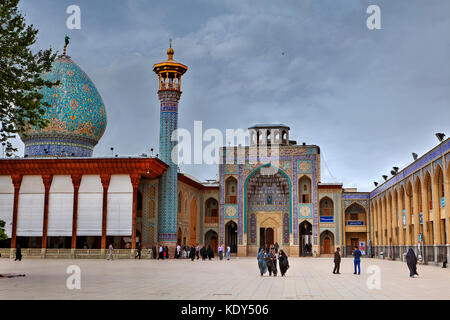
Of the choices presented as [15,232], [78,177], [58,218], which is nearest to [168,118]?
[78,177]

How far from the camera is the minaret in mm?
29984

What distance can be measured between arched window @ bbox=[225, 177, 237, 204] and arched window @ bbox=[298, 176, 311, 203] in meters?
4.88

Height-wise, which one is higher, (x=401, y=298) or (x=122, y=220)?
(x=122, y=220)

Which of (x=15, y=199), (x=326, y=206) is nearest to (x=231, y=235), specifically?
(x=326, y=206)

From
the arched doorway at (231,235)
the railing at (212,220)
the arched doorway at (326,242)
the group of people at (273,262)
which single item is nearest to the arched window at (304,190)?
the arched doorway at (326,242)

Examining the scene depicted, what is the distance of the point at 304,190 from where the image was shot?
3922cm

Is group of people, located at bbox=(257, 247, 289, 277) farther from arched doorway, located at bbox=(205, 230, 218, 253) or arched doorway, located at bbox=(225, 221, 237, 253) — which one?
arched doorway, located at bbox=(205, 230, 218, 253)

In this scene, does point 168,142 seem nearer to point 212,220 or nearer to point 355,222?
point 212,220

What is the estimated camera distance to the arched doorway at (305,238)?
128 ft

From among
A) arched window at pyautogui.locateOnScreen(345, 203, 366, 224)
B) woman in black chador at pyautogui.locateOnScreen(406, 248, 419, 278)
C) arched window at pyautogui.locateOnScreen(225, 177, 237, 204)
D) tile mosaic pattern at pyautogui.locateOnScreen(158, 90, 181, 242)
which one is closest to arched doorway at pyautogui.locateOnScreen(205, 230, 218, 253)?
arched window at pyautogui.locateOnScreen(225, 177, 237, 204)

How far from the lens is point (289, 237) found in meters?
38.8

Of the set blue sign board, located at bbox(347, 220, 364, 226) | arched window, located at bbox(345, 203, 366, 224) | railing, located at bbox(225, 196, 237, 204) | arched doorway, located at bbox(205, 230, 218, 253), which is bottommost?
arched doorway, located at bbox(205, 230, 218, 253)
